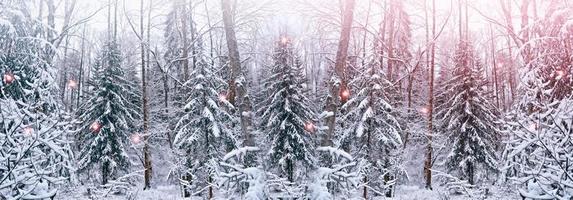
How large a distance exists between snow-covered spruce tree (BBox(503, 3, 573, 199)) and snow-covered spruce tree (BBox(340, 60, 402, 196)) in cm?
1039

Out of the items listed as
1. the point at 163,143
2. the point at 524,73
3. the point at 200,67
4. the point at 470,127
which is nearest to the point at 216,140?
the point at 200,67

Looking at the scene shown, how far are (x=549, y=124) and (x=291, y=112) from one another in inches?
484

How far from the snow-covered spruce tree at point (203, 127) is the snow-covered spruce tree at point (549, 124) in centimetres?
1354

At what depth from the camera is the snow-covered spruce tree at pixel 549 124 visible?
7.04 m

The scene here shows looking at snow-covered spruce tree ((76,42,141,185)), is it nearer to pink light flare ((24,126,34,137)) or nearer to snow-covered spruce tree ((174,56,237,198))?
snow-covered spruce tree ((174,56,237,198))

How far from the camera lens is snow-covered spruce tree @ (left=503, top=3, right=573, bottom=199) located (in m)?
7.04

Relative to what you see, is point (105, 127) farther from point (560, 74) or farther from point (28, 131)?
point (560, 74)

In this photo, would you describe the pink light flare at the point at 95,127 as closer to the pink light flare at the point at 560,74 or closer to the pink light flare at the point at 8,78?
the pink light flare at the point at 8,78

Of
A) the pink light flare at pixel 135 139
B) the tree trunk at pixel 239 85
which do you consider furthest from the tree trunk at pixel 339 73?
the pink light flare at pixel 135 139

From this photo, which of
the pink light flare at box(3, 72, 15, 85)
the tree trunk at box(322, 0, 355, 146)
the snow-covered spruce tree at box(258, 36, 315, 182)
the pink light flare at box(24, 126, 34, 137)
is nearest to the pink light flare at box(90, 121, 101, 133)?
the snow-covered spruce tree at box(258, 36, 315, 182)

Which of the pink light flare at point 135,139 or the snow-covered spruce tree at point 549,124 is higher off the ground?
the snow-covered spruce tree at point 549,124

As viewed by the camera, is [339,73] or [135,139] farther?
[135,139]

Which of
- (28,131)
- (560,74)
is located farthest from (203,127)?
(560,74)

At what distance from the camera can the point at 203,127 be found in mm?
20969
